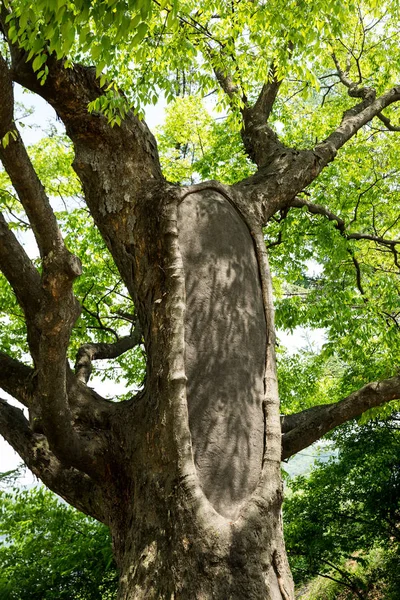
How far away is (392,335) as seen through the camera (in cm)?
777

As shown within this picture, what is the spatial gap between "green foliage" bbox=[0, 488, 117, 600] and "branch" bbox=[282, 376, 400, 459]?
434cm

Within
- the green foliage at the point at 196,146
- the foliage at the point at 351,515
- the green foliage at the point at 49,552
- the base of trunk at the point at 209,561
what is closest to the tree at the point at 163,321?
the base of trunk at the point at 209,561

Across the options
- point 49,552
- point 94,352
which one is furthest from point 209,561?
point 49,552

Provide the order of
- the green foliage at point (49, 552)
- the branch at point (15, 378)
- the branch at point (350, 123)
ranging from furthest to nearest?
the green foliage at point (49, 552) < the branch at point (350, 123) < the branch at point (15, 378)

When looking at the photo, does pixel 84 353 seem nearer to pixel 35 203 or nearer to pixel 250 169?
pixel 35 203

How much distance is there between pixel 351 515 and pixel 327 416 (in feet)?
25.2

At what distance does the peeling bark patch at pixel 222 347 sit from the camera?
3.24 m

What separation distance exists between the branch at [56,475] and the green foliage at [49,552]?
425 centimetres

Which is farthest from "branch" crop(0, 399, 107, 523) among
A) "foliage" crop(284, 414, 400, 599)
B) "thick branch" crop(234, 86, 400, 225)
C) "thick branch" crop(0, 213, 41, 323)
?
"foliage" crop(284, 414, 400, 599)

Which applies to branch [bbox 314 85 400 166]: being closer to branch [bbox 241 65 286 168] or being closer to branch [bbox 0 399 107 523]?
branch [bbox 241 65 286 168]

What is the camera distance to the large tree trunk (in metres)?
2.89

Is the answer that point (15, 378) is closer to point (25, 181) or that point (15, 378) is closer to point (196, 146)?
point (25, 181)

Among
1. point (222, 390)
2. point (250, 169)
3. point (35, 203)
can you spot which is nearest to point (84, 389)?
point (222, 390)

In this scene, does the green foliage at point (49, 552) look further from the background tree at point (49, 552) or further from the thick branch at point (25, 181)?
the thick branch at point (25, 181)
